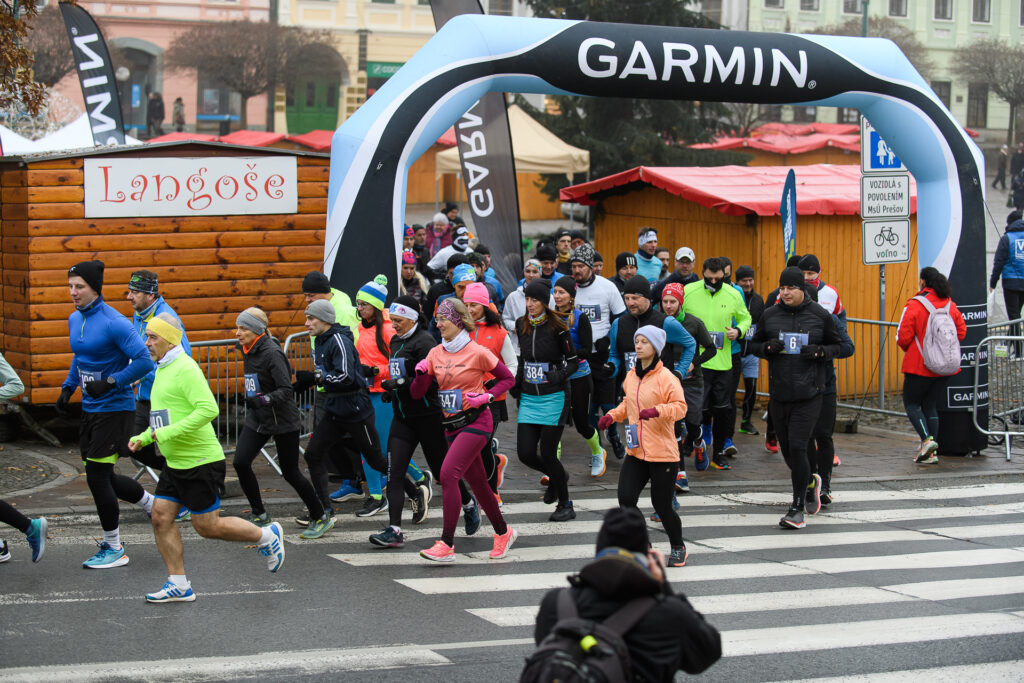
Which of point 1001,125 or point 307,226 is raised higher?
point 1001,125

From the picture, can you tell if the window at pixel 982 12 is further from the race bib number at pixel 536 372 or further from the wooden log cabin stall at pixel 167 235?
the race bib number at pixel 536 372

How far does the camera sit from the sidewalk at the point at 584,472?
34.6 ft

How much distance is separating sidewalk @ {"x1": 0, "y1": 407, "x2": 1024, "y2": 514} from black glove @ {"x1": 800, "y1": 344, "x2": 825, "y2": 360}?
6.72 ft

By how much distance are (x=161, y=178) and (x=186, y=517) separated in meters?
4.27

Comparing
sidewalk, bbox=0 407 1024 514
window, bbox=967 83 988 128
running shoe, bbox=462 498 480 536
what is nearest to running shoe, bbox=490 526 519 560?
running shoe, bbox=462 498 480 536

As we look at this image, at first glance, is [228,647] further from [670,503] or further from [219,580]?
[670,503]

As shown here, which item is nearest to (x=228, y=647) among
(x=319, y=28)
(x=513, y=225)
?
(x=513, y=225)

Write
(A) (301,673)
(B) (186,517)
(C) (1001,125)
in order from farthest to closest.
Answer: (C) (1001,125), (B) (186,517), (A) (301,673)

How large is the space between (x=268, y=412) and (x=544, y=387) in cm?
216

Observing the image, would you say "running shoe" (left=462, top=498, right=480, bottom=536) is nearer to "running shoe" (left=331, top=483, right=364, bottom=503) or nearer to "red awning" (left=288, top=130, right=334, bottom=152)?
"running shoe" (left=331, top=483, right=364, bottom=503)

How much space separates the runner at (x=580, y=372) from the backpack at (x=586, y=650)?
5.89m

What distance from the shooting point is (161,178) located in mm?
12750

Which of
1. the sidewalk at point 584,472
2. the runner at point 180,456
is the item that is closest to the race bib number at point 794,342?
the sidewalk at point 584,472

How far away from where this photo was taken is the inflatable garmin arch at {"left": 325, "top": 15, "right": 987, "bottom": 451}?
36.7ft
